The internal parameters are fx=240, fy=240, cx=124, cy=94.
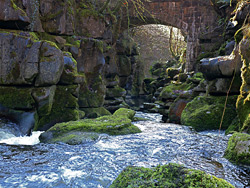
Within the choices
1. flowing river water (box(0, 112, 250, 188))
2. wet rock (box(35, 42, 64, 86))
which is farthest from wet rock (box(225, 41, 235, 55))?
wet rock (box(35, 42, 64, 86))

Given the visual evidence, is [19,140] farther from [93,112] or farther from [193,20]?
[193,20]

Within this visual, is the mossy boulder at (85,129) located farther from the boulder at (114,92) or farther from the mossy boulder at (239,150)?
the boulder at (114,92)

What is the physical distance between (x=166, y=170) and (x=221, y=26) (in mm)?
15256

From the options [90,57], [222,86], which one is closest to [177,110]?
[222,86]

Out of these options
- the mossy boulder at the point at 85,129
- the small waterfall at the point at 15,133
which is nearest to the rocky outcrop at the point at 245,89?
the mossy boulder at the point at 85,129

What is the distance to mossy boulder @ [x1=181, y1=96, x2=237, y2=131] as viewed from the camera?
290 inches

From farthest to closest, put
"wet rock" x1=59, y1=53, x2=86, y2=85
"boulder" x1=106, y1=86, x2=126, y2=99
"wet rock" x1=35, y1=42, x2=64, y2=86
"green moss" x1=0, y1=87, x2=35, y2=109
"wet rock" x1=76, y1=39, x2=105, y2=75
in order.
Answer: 1. "boulder" x1=106, y1=86, x2=126, y2=99
2. "wet rock" x1=76, y1=39, x2=105, y2=75
3. "wet rock" x1=59, y1=53, x2=86, y2=85
4. "wet rock" x1=35, y1=42, x2=64, y2=86
5. "green moss" x1=0, y1=87, x2=35, y2=109

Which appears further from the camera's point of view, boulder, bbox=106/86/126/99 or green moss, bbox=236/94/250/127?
boulder, bbox=106/86/126/99

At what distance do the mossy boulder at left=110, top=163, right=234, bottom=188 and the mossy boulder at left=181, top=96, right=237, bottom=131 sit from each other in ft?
17.0

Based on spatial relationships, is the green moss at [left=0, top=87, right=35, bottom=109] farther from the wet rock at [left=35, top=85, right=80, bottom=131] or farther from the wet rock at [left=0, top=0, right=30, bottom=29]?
the wet rock at [left=0, top=0, right=30, bottom=29]

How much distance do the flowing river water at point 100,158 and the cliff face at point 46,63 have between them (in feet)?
3.83

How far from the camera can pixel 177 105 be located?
1002cm

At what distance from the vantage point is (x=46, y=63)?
728 centimetres

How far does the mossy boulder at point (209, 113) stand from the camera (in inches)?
290
